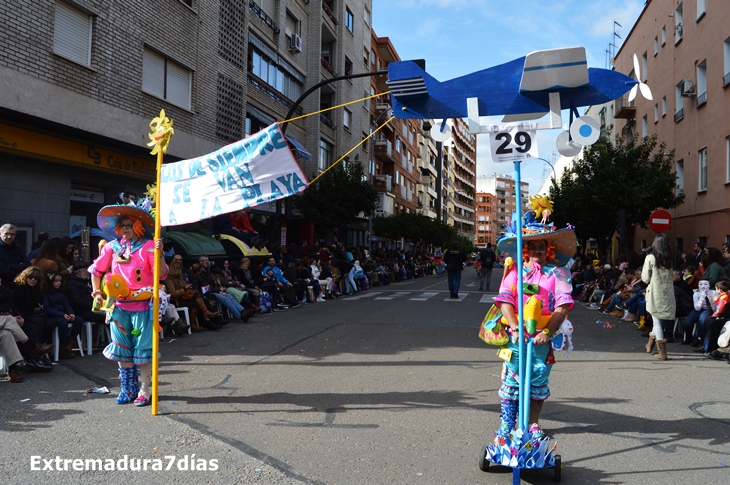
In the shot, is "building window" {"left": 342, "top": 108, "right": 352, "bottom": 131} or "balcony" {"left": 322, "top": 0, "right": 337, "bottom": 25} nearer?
"balcony" {"left": 322, "top": 0, "right": 337, "bottom": 25}

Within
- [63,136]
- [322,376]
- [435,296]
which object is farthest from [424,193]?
[322,376]

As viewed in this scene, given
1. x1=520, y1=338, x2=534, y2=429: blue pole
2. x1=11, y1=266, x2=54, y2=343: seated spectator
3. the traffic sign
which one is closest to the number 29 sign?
x1=520, y1=338, x2=534, y2=429: blue pole

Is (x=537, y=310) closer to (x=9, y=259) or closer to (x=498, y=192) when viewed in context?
Result: (x=9, y=259)

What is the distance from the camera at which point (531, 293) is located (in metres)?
4.47

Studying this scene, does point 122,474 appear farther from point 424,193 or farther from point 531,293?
point 424,193

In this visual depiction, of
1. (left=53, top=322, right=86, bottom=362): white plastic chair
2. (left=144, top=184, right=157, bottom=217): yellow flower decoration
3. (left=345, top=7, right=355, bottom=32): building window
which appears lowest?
(left=53, top=322, right=86, bottom=362): white plastic chair

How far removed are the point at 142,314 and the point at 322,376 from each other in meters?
2.47

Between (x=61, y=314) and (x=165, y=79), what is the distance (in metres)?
10.6

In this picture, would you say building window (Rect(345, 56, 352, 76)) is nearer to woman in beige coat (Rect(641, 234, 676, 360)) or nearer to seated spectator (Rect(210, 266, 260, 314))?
seated spectator (Rect(210, 266, 260, 314))

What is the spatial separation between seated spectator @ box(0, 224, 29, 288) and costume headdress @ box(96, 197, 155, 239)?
3189mm

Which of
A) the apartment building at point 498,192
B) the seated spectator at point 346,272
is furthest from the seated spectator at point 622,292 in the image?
the apartment building at point 498,192

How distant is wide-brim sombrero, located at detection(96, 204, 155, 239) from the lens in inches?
236

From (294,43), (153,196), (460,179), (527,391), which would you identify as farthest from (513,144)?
(460,179)

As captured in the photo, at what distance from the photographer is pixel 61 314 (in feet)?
27.7
